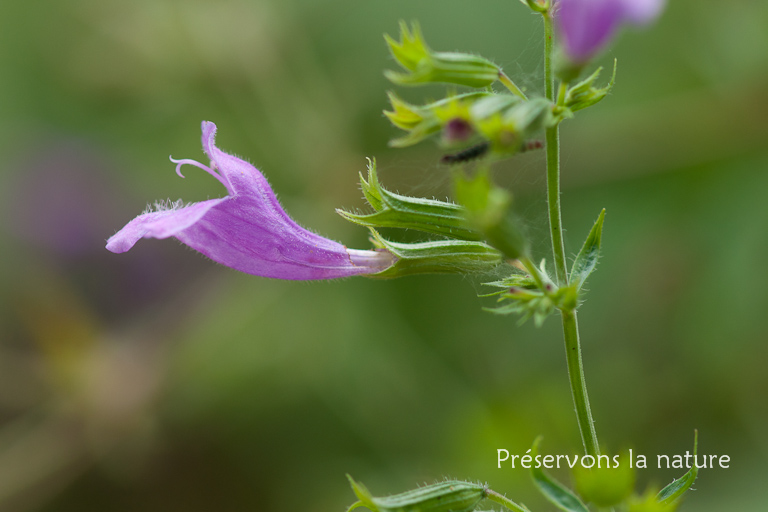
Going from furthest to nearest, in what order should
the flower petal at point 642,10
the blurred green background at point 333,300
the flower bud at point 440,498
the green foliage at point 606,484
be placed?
1. the blurred green background at point 333,300
2. the flower bud at point 440,498
3. the green foliage at point 606,484
4. the flower petal at point 642,10

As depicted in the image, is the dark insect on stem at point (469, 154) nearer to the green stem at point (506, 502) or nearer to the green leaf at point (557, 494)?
the green leaf at point (557, 494)

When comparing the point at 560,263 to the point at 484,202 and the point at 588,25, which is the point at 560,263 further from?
the point at 588,25

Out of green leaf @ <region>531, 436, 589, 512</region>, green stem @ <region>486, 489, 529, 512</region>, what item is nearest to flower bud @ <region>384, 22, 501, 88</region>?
green leaf @ <region>531, 436, 589, 512</region>

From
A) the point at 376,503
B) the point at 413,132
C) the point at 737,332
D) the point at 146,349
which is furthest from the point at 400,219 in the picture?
the point at 146,349

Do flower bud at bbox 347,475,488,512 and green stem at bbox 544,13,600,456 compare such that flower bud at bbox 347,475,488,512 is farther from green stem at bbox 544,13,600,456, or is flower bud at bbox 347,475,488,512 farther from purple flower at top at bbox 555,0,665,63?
purple flower at top at bbox 555,0,665,63

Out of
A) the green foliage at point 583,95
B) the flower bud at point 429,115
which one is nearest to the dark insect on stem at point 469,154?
the flower bud at point 429,115

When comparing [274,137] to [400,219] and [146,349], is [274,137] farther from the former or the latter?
[400,219]
